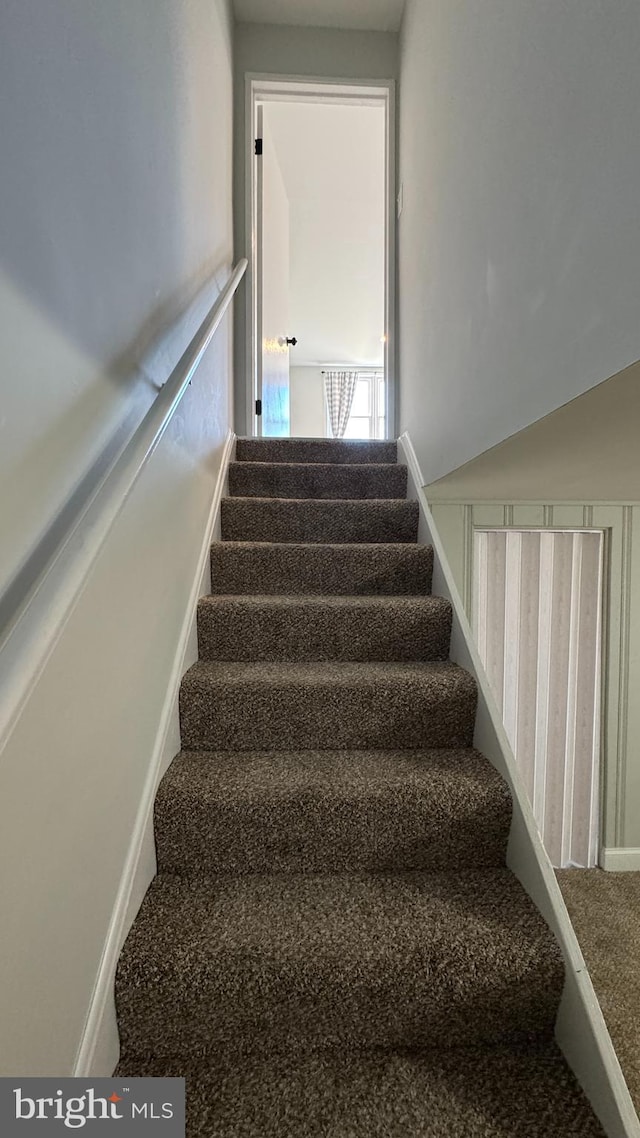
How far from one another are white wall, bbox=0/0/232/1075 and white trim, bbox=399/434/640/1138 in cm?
83

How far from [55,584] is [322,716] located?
0.94 meters

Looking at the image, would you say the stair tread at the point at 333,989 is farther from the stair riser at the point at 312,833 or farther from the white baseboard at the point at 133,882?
the stair riser at the point at 312,833

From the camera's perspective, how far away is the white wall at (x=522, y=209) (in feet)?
2.53

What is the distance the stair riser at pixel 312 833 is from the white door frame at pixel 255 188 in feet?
6.84

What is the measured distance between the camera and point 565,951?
38.7 inches

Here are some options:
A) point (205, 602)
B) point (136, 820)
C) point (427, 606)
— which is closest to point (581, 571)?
point (427, 606)

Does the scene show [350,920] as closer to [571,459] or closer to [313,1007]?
[313,1007]

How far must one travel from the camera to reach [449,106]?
1.69 meters

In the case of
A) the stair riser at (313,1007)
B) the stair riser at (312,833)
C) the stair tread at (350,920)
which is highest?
the stair riser at (312,833)

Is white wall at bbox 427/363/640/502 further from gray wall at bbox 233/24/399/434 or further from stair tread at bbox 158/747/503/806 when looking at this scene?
gray wall at bbox 233/24/399/434

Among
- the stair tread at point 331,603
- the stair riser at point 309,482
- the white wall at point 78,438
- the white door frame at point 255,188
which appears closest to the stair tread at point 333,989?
the white wall at point 78,438

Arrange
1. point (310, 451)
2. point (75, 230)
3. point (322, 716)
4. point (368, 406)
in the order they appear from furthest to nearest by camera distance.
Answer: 1. point (368, 406)
2. point (310, 451)
3. point (322, 716)
4. point (75, 230)

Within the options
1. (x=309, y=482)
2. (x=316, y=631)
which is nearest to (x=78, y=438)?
(x=316, y=631)

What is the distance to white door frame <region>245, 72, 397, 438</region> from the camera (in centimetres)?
262
